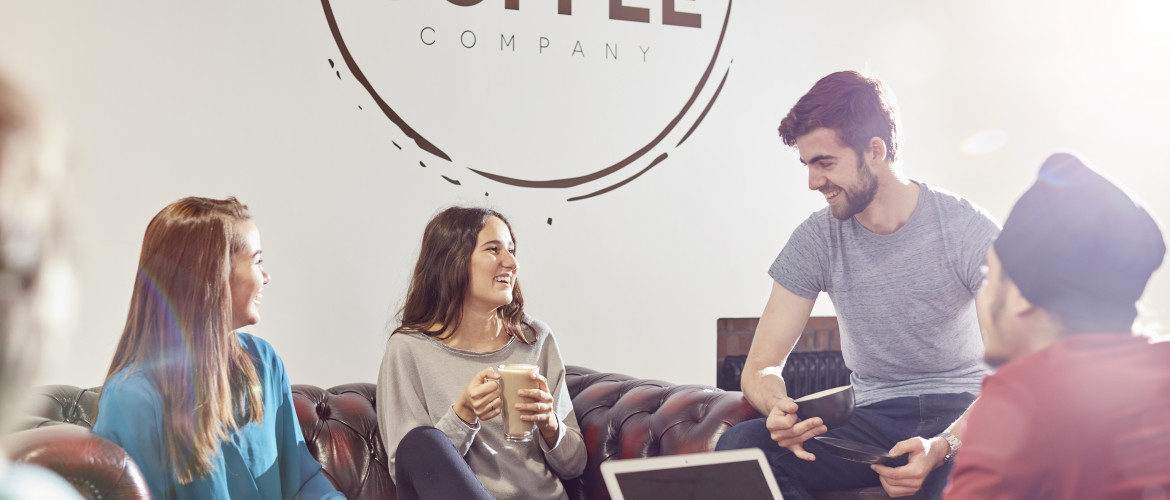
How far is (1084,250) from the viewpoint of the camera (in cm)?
103

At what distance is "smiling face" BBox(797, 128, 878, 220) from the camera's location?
2426 mm

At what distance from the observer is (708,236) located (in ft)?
12.8

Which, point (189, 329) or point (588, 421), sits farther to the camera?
point (588, 421)

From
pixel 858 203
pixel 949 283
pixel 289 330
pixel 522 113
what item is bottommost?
pixel 289 330

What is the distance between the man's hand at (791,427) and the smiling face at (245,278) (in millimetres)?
1251

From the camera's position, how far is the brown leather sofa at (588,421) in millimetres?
2342

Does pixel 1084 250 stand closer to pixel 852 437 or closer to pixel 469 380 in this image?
pixel 852 437

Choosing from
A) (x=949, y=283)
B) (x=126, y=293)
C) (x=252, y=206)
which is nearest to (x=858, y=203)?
(x=949, y=283)

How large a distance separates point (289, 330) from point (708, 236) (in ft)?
5.81

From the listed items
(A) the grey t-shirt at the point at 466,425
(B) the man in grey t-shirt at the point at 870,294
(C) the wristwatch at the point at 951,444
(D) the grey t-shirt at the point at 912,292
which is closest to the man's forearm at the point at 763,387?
(B) the man in grey t-shirt at the point at 870,294

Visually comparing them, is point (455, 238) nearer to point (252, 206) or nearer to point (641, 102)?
point (252, 206)

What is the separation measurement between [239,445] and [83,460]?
17.7 inches

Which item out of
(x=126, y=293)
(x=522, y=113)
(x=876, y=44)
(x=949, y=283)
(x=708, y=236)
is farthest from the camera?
(x=876, y=44)

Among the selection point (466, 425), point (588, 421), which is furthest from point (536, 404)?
point (588, 421)
